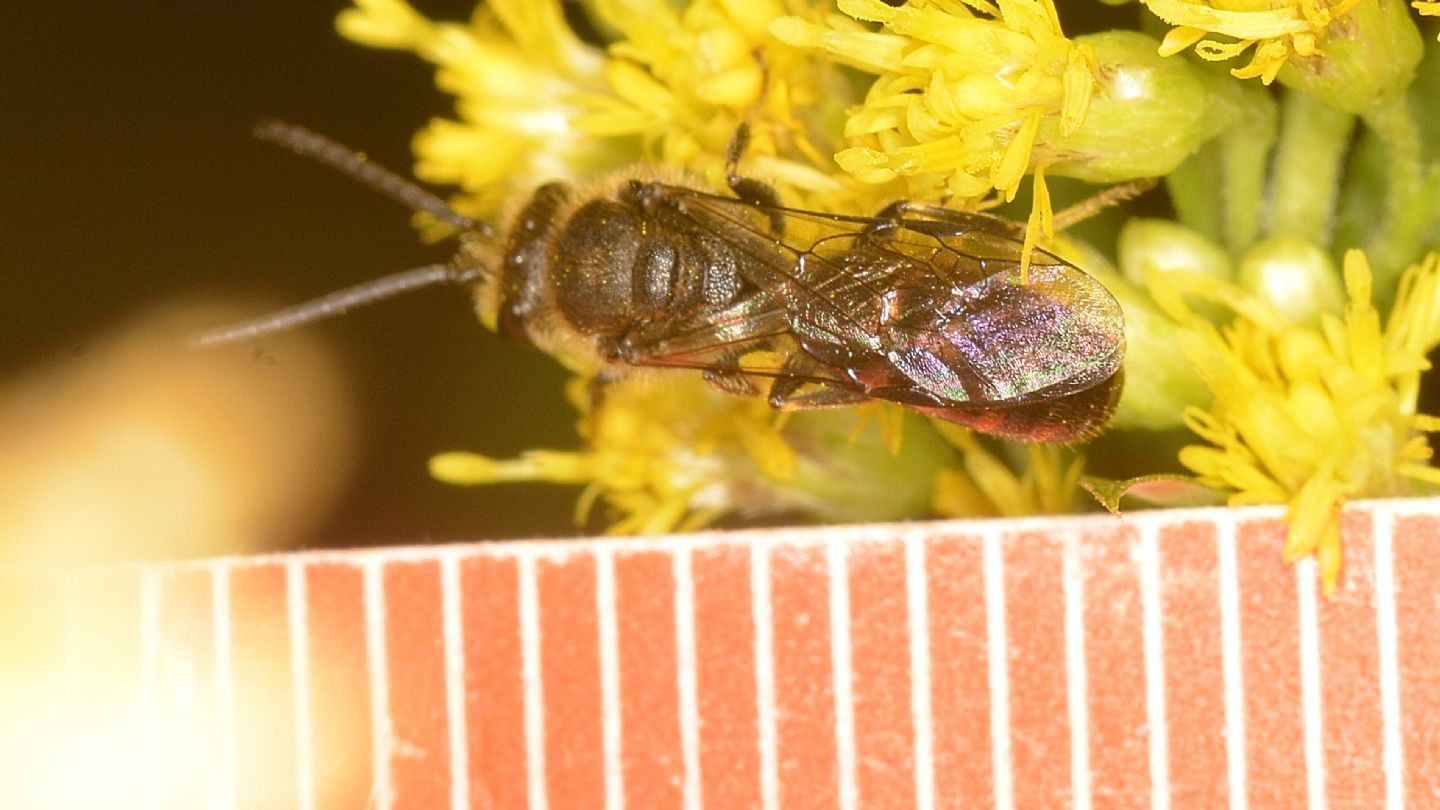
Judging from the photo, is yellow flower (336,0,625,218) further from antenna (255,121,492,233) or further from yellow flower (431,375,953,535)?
yellow flower (431,375,953,535)

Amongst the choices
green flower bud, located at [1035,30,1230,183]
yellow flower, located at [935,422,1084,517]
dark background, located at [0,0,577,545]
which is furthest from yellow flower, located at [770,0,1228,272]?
dark background, located at [0,0,577,545]

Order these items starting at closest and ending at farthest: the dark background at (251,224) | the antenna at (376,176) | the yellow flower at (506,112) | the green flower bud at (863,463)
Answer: the antenna at (376,176), the green flower bud at (863,463), the yellow flower at (506,112), the dark background at (251,224)

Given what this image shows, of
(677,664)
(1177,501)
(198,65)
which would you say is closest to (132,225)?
(198,65)

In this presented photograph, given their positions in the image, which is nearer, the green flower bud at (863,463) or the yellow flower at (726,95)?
the yellow flower at (726,95)

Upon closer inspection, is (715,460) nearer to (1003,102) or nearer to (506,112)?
(506,112)

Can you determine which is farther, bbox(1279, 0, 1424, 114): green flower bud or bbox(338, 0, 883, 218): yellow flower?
bbox(338, 0, 883, 218): yellow flower

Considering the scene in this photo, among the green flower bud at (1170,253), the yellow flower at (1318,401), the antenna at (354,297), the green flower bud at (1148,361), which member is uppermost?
the antenna at (354,297)

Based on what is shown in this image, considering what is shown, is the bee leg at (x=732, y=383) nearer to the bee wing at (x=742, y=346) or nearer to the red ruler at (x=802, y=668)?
the bee wing at (x=742, y=346)

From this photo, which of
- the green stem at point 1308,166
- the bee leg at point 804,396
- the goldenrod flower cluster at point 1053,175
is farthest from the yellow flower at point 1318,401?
the bee leg at point 804,396

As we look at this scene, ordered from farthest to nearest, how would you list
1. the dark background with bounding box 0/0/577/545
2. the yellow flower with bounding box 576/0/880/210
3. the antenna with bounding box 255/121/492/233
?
the dark background with bounding box 0/0/577/545 → the antenna with bounding box 255/121/492/233 → the yellow flower with bounding box 576/0/880/210
